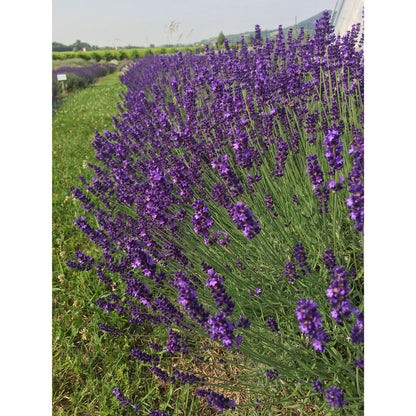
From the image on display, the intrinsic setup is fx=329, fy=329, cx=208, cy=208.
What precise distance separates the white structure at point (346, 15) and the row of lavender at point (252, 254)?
3153 millimetres

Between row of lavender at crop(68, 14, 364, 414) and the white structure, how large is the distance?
3.15 m

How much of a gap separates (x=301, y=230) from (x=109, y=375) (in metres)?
1.33

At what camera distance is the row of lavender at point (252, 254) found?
1.15 m

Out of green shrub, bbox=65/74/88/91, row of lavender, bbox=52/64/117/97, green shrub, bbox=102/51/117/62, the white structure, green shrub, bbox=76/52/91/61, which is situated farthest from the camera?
green shrub, bbox=102/51/117/62

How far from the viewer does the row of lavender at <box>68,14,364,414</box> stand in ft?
3.76

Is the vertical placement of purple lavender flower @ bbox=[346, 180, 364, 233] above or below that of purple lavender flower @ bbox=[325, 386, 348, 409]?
above

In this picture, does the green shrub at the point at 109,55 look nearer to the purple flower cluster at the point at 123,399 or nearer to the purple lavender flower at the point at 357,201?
the purple flower cluster at the point at 123,399

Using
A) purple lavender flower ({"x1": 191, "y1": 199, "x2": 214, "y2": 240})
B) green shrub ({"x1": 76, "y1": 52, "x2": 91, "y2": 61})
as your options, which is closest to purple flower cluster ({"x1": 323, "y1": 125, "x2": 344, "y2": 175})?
purple lavender flower ({"x1": 191, "y1": 199, "x2": 214, "y2": 240})

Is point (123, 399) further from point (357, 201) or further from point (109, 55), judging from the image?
point (109, 55)

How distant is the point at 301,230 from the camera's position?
1836 mm

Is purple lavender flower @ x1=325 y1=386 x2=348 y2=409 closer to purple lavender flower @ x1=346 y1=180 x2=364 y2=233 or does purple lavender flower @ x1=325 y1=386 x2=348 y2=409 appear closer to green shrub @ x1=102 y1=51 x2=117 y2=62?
purple lavender flower @ x1=346 y1=180 x2=364 y2=233

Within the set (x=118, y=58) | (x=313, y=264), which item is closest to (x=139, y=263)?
(x=313, y=264)

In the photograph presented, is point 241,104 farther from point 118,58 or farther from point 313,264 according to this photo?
point 118,58

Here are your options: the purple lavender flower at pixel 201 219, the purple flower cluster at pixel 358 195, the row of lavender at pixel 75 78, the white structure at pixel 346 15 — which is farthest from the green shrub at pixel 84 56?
the purple flower cluster at pixel 358 195
